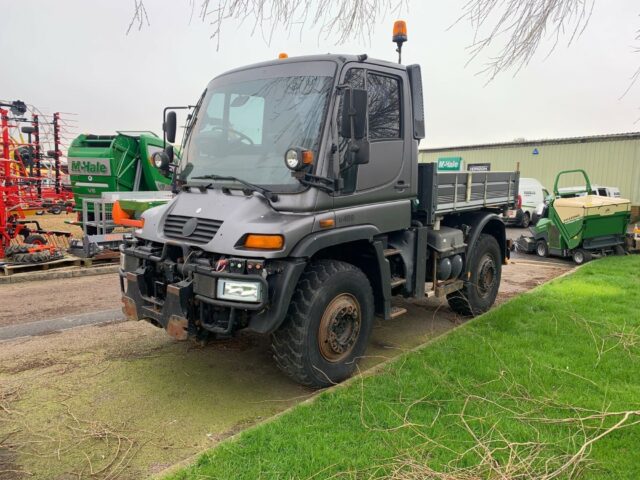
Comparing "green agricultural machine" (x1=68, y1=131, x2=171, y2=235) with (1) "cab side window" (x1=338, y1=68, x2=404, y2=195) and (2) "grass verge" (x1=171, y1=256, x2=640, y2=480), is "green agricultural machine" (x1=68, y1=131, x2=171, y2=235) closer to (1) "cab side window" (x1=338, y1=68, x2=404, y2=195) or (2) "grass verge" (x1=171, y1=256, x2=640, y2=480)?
(1) "cab side window" (x1=338, y1=68, x2=404, y2=195)

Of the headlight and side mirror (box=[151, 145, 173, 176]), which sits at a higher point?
side mirror (box=[151, 145, 173, 176])

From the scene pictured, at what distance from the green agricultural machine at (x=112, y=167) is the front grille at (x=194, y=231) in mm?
6974

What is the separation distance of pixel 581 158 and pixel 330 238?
26.9 metres

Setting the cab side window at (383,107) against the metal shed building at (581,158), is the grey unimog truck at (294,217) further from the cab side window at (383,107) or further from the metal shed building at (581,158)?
the metal shed building at (581,158)

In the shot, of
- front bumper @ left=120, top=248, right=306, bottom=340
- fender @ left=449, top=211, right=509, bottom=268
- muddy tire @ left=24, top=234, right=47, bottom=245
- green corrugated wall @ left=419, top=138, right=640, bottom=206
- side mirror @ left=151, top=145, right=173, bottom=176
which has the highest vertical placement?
green corrugated wall @ left=419, top=138, right=640, bottom=206

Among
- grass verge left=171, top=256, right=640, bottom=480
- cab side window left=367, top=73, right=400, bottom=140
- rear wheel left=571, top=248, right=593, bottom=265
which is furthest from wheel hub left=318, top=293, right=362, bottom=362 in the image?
rear wheel left=571, top=248, right=593, bottom=265

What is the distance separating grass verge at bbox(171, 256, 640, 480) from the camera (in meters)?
2.92

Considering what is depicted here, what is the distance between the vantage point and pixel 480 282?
670 centimetres

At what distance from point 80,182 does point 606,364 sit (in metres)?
10.8

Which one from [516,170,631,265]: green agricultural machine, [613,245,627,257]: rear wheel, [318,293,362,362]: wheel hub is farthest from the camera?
[613,245,627,257]: rear wheel

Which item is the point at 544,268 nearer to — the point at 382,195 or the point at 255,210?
the point at 382,195

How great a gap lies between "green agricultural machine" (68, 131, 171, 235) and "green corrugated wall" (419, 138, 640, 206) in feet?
52.8

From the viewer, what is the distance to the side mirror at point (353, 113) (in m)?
3.85

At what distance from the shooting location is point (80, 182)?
1125cm
